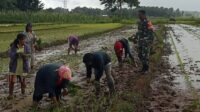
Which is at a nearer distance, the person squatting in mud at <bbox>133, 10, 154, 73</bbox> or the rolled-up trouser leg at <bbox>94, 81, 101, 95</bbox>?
the rolled-up trouser leg at <bbox>94, 81, 101, 95</bbox>

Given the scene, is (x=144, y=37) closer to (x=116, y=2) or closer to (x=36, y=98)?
(x=36, y=98)

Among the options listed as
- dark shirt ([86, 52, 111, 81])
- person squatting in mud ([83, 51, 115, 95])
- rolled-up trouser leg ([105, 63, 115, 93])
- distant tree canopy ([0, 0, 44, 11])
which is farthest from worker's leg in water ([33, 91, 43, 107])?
distant tree canopy ([0, 0, 44, 11])

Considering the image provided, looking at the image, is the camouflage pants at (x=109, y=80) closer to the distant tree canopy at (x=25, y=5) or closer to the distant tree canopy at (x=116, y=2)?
the distant tree canopy at (x=25, y=5)

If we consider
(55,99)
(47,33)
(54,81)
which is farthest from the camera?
(47,33)

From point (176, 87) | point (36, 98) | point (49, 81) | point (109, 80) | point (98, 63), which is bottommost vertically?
point (176, 87)

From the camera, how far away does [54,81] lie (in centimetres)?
758

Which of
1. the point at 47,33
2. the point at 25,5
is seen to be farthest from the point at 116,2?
the point at 47,33

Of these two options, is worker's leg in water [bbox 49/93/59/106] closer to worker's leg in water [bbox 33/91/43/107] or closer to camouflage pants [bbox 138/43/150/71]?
worker's leg in water [bbox 33/91/43/107]

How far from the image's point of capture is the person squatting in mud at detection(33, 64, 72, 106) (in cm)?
741

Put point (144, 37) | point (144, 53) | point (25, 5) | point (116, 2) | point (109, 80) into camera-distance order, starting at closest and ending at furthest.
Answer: point (109, 80)
point (144, 37)
point (144, 53)
point (25, 5)
point (116, 2)

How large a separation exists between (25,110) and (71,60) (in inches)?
335

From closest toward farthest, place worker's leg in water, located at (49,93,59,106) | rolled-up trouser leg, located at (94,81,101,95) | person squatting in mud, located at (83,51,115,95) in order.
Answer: worker's leg in water, located at (49,93,59,106), person squatting in mud, located at (83,51,115,95), rolled-up trouser leg, located at (94,81,101,95)

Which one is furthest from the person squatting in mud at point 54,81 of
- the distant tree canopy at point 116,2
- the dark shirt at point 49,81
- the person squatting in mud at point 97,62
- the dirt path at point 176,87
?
the distant tree canopy at point 116,2

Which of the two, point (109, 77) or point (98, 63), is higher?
point (98, 63)
